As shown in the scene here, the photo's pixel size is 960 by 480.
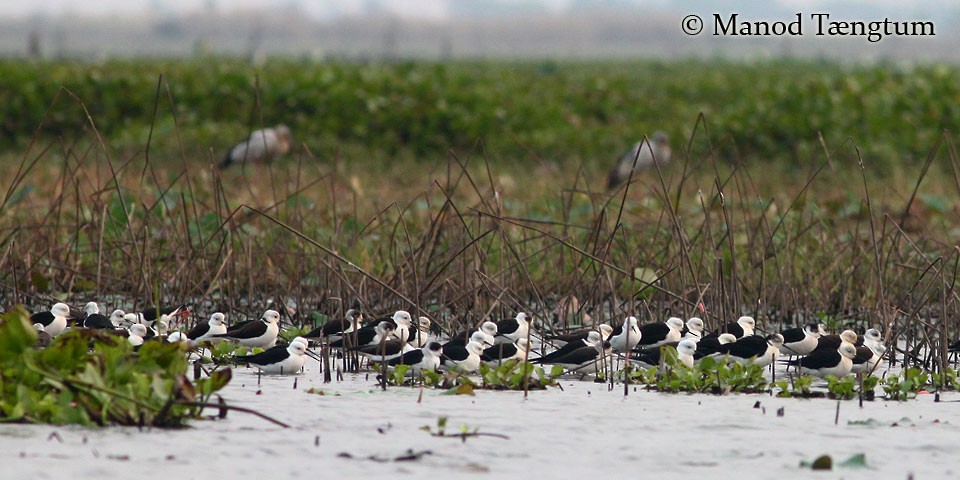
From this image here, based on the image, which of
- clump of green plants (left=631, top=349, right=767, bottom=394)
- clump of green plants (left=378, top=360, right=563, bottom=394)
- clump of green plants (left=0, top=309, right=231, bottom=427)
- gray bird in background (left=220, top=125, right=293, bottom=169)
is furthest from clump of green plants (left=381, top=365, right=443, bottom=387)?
gray bird in background (left=220, top=125, right=293, bottom=169)

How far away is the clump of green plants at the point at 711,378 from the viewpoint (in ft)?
21.5

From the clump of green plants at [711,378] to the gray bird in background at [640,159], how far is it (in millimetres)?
9726

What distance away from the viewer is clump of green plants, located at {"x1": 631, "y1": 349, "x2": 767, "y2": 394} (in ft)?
21.5

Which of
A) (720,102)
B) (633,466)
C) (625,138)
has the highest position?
(720,102)

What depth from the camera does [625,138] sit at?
21828mm

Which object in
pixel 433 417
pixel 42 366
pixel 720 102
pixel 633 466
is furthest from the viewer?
pixel 720 102

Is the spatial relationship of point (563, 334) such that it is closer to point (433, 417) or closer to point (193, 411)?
point (433, 417)

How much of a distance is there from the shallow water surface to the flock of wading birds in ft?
1.26

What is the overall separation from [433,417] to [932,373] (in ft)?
8.44

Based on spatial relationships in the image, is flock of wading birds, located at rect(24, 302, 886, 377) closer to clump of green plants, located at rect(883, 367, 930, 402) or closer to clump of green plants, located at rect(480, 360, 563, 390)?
clump of green plants, located at rect(480, 360, 563, 390)

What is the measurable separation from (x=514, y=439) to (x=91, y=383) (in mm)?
1611

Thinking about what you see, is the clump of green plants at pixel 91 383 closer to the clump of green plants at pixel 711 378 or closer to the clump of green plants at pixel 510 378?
the clump of green plants at pixel 510 378

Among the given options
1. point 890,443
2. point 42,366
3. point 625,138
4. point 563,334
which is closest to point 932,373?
point 890,443

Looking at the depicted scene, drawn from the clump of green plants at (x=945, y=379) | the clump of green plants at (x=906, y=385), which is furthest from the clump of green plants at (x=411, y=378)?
the clump of green plants at (x=945, y=379)
